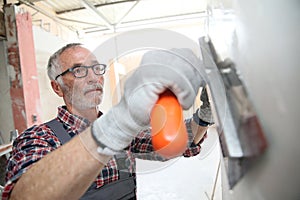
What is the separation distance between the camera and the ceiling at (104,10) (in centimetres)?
342

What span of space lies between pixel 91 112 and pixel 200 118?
436 millimetres

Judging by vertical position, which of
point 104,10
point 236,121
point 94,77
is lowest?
point 236,121

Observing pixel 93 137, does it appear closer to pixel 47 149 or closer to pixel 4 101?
pixel 47 149

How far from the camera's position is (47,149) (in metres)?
0.73

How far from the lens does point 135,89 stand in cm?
46

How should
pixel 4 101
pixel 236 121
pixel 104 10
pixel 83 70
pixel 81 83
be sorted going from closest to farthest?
pixel 236 121
pixel 81 83
pixel 83 70
pixel 4 101
pixel 104 10

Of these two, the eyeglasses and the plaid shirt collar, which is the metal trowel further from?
the plaid shirt collar

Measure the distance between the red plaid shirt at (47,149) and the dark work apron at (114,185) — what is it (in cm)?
2

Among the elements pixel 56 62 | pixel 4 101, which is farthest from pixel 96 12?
pixel 56 62

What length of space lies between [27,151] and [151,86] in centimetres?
48

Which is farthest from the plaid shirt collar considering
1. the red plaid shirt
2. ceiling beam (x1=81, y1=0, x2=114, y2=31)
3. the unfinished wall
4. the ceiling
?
ceiling beam (x1=81, y1=0, x2=114, y2=31)

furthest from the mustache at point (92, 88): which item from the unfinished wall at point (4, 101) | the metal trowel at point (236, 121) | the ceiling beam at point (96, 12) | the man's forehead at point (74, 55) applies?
the ceiling beam at point (96, 12)

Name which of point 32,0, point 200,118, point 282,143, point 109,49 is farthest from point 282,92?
point 32,0

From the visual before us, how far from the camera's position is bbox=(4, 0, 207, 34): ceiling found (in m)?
3.42
